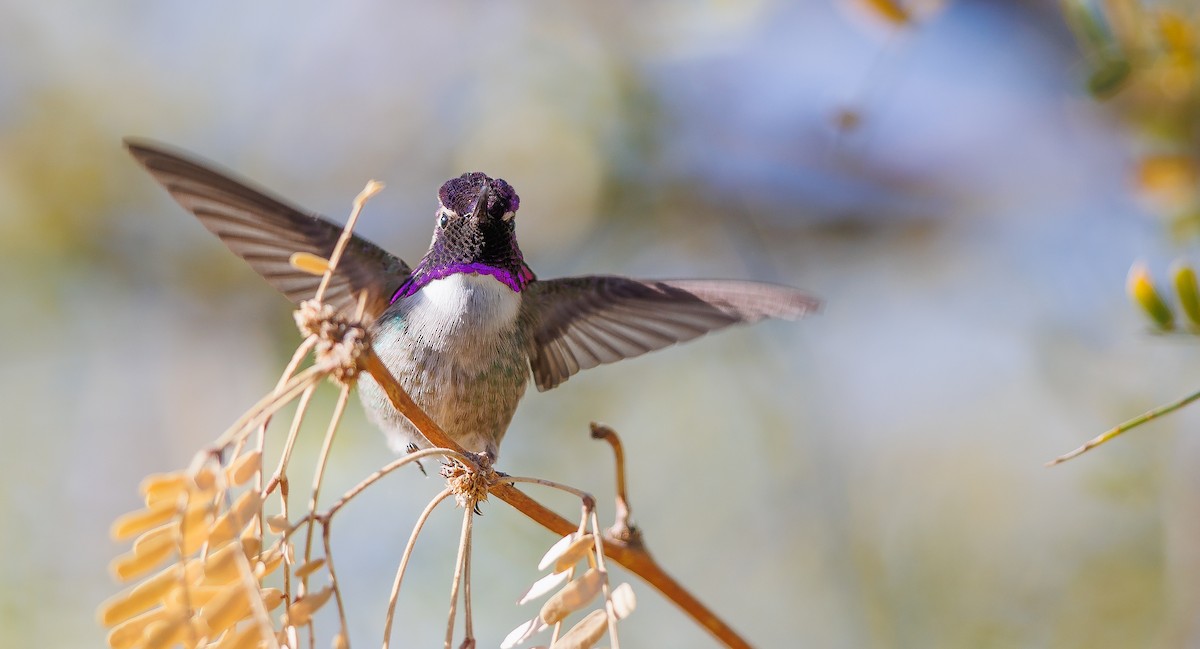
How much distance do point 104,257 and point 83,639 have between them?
2.91m

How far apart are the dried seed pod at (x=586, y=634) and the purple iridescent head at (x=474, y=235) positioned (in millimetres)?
1656

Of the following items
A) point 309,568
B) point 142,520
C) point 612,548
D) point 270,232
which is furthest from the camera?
point 270,232

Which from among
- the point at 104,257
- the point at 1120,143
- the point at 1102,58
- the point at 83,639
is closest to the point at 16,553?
the point at 83,639

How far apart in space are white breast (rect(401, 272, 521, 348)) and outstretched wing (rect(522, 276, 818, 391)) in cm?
23

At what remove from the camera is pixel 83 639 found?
5.08 m

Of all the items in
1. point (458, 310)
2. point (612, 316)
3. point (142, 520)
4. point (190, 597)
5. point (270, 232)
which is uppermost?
point (270, 232)

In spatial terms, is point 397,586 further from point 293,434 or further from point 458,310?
point 458,310

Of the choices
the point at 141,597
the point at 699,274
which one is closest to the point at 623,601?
the point at 141,597

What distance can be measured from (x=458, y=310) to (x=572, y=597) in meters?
1.59

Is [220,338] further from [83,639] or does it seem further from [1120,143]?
[1120,143]

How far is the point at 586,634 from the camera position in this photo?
1.76 meters

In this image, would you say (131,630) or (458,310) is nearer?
Answer: (131,630)

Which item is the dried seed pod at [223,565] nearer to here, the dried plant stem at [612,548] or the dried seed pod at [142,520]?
the dried seed pod at [142,520]

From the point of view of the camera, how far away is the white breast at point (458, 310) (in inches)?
127
